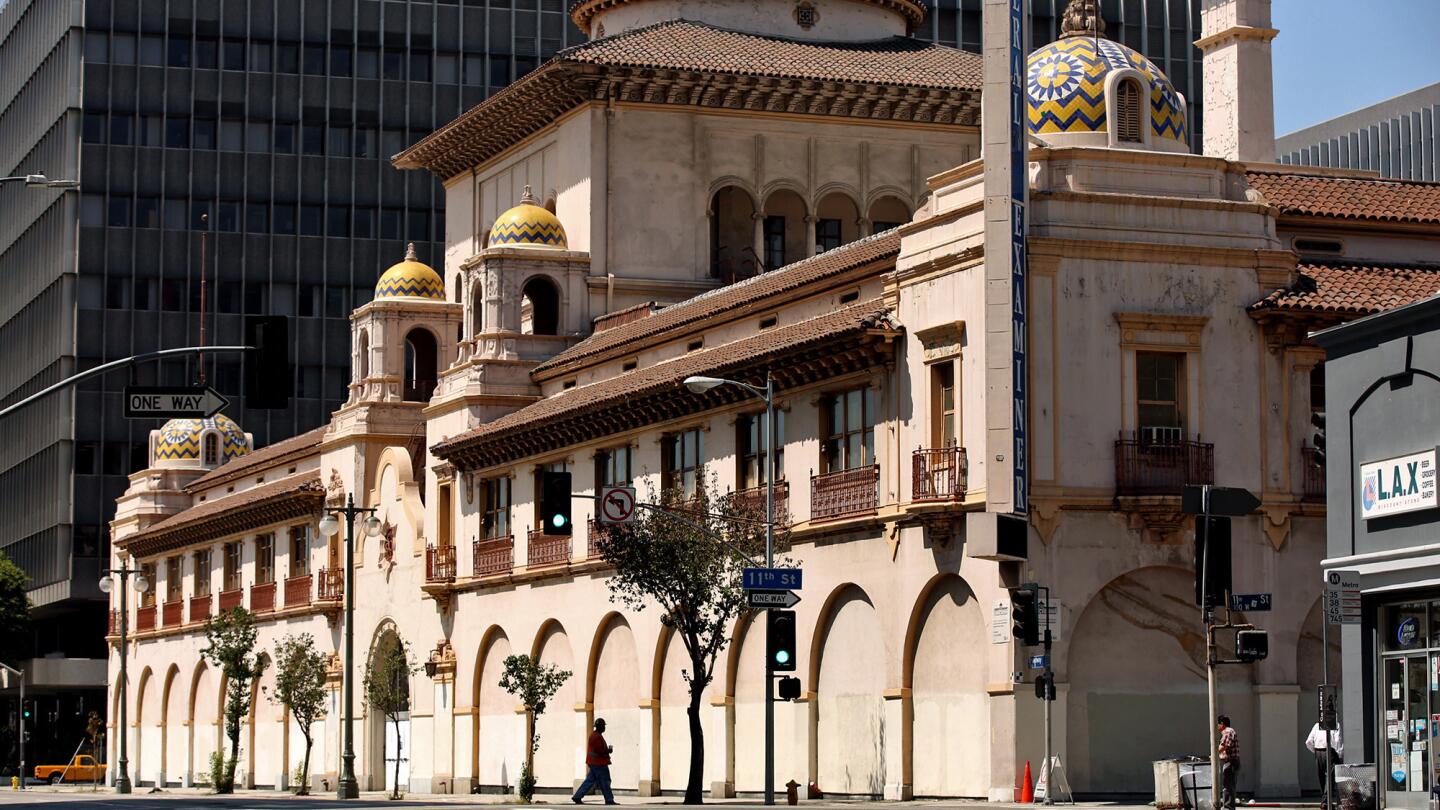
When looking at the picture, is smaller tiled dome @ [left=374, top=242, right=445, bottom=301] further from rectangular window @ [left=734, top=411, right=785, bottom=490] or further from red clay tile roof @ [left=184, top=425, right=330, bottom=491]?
rectangular window @ [left=734, top=411, right=785, bottom=490]

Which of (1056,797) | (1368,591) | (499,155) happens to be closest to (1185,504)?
(1368,591)

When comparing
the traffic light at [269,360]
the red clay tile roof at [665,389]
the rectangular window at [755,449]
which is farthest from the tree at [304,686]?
the traffic light at [269,360]

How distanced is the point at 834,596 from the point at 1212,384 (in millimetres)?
8917

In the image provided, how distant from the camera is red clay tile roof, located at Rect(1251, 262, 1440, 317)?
47.0 meters

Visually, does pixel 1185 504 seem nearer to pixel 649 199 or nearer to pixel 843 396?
pixel 843 396

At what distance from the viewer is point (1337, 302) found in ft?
155

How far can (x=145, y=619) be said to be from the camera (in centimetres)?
10056

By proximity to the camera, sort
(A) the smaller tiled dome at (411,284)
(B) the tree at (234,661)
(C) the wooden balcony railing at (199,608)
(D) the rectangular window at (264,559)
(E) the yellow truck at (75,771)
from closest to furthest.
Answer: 1. (A) the smaller tiled dome at (411,284)
2. (B) the tree at (234,661)
3. (D) the rectangular window at (264,559)
4. (C) the wooden balcony railing at (199,608)
5. (E) the yellow truck at (75,771)

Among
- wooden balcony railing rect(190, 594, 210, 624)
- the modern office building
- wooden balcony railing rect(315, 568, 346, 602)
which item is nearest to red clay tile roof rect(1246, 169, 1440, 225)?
wooden balcony railing rect(315, 568, 346, 602)

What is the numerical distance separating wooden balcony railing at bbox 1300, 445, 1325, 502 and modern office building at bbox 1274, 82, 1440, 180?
88955mm

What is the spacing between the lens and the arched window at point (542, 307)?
70250 millimetres

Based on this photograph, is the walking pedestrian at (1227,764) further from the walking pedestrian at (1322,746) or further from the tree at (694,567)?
the tree at (694,567)

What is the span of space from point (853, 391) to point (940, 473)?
4.51 metres

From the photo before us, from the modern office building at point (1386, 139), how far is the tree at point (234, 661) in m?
72.1
